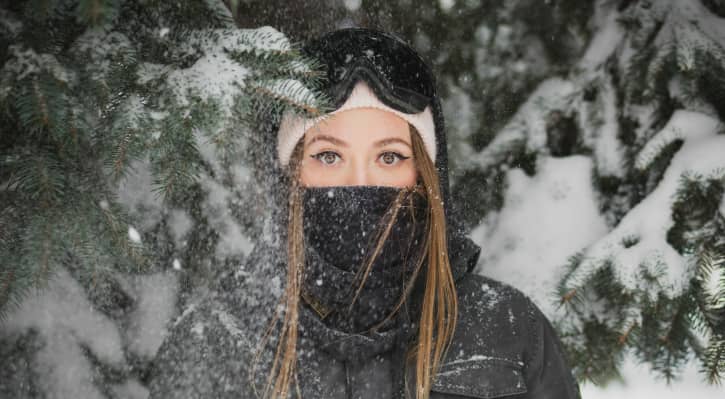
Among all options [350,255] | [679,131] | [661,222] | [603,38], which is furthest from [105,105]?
[603,38]

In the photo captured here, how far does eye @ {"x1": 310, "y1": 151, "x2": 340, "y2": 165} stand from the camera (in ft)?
7.28

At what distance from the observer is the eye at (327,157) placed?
2.22 meters

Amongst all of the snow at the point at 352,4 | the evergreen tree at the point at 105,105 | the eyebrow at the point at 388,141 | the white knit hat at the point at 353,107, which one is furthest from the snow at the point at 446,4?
the evergreen tree at the point at 105,105

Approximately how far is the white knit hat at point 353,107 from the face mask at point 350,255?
0.21 meters

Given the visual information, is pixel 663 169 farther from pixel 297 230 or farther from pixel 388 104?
pixel 297 230

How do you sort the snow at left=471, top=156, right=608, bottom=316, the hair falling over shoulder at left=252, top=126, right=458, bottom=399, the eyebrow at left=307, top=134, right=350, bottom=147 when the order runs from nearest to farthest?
the hair falling over shoulder at left=252, top=126, right=458, bottom=399 → the eyebrow at left=307, top=134, right=350, bottom=147 → the snow at left=471, top=156, right=608, bottom=316

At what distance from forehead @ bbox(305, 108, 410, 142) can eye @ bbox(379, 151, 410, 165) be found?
0.08 meters

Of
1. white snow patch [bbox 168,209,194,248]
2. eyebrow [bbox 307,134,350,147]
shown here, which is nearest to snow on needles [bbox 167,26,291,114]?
eyebrow [bbox 307,134,350,147]

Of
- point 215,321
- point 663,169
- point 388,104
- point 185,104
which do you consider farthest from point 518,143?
point 185,104

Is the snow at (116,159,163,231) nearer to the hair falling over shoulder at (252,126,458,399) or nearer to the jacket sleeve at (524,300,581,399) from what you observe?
the hair falling over shoulder at (252,126,458,399)

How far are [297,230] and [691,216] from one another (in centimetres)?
158

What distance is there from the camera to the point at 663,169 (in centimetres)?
273

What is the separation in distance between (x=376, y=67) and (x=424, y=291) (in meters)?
0.82

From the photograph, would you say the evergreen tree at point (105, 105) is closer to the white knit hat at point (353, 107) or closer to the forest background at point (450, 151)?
the forest background at point (450, 151)
